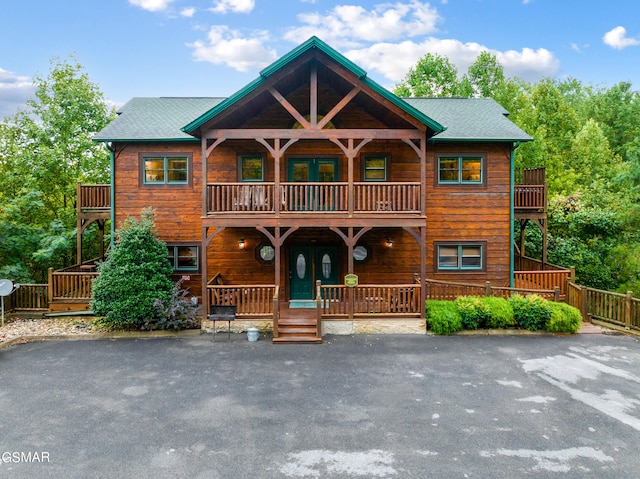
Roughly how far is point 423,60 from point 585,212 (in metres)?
21.6

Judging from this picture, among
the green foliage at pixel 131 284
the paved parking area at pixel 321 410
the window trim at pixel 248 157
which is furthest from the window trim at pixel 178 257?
the paved parking area at pixel 321 410

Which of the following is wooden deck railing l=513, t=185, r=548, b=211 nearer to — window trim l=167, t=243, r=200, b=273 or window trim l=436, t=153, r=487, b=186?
window trim l=436, t=153, r=487, b=186

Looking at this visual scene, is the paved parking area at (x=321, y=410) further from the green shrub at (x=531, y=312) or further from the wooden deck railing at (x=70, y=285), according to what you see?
the wooden deck railing at (x=70, y=285)

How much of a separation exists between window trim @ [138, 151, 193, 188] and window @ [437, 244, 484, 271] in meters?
9.80

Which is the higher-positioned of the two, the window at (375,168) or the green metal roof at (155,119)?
the green metal roof at (155,119)

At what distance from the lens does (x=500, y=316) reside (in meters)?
11.7

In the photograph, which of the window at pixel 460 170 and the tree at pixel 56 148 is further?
→ the tree at pixel 56 148

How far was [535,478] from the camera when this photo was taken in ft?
16.8

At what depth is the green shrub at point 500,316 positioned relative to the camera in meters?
11.7

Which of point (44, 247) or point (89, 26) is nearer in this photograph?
point (44, 247)

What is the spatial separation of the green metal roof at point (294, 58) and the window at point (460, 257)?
4.94 metres

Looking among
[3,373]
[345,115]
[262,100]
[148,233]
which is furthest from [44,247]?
[345,115]

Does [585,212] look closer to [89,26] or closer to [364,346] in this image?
[364,346]

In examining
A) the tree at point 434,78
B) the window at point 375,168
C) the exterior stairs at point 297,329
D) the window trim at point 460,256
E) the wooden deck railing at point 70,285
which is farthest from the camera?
the tree at point 434,78
